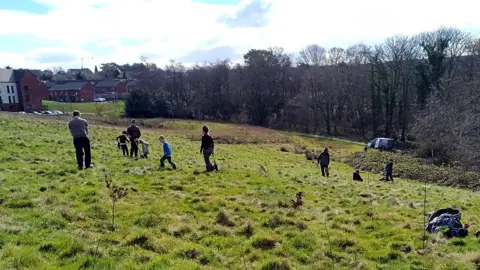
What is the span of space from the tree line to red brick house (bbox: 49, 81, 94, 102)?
1183 inches

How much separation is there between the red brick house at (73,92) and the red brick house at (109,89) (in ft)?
11.6

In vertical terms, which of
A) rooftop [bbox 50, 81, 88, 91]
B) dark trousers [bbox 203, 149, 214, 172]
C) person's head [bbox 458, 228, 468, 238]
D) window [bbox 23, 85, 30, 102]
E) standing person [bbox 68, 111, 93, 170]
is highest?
rooftop [bbox 50, 81, 88, 91]

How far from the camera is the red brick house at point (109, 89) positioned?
4365 inches

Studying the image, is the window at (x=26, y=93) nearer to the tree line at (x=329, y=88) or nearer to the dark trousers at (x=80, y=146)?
the tree line at (x=329, y=88)

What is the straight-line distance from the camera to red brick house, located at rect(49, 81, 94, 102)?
10450cm

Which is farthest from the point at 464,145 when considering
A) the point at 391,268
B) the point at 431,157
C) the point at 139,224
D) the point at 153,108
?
the point at 153,108

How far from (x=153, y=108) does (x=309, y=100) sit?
1089 inches

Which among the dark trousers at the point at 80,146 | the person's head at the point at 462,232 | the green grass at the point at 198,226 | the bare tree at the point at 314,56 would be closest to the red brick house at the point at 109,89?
the bare tree at the point at 314,56

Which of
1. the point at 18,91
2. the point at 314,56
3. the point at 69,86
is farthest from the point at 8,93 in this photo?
the point at 314,56

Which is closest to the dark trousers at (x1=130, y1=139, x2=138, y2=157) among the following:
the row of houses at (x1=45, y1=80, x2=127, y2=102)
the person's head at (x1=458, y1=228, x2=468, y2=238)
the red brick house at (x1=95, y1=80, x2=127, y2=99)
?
the person's head at (x1=458, y1=228, x2=468, y2=238)

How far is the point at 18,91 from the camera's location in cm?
7712

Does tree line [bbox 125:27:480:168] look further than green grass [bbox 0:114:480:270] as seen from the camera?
Yes

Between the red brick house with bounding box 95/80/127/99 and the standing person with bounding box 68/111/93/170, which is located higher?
the red brick house with bounding box 95/80/127/99

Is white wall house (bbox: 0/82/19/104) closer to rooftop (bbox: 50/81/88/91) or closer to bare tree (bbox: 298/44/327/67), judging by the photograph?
rooftop (bbox: 50/81/88/91)
